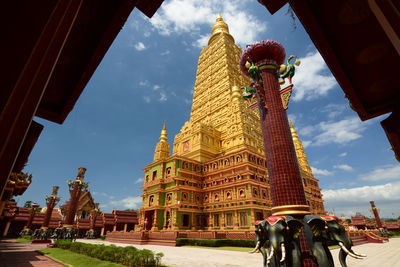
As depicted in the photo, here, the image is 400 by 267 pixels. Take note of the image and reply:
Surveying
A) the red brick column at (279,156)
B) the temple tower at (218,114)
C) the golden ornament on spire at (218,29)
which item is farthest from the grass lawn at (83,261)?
the golden ornament on spire at (218,29)

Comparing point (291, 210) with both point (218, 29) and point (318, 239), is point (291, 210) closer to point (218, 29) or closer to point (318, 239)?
point (318, 239)

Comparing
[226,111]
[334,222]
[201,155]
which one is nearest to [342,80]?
[334,222]

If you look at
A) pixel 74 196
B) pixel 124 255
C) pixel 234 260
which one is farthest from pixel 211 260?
pixel 74 196

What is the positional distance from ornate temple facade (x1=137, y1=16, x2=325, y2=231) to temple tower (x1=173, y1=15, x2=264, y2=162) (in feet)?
0.48

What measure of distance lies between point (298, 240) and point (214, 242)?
14541 mm

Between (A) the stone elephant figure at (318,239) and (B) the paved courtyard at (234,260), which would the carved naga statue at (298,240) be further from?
(B) the paved courtyard at (234,260)

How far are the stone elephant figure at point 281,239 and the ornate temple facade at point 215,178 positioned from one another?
1771 cm

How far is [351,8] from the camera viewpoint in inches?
106

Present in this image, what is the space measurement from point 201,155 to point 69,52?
2577cm

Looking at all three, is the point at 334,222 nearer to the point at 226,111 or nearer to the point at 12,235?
the point at 226,111

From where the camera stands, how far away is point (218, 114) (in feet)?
114

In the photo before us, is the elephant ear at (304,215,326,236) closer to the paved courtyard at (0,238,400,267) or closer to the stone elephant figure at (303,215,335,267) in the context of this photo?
the stone elephant figure at (303,215,335,267)

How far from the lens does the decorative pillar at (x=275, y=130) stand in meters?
4.97

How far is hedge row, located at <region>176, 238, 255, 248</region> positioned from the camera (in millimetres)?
16500
